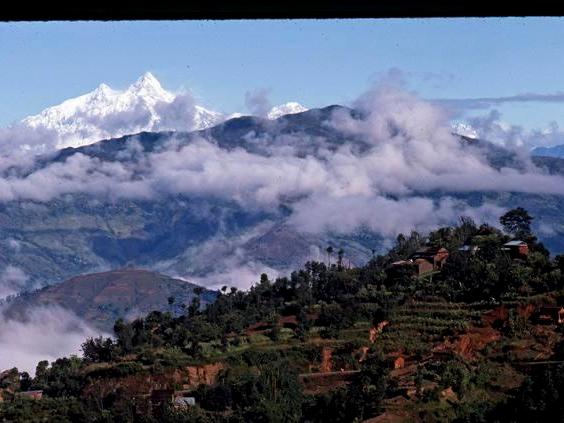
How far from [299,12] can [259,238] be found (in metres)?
190

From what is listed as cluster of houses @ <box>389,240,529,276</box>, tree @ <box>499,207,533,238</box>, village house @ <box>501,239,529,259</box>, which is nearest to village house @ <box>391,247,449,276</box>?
cluster of houses @ <box>389,240,529,276</box>

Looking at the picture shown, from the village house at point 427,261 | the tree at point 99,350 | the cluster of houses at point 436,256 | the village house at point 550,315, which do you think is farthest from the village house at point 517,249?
the tree at point 99,350

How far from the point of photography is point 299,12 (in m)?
1.57

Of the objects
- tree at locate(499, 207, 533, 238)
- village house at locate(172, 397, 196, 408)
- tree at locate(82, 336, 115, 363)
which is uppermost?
tree at locate(499, 207, 533, 238)

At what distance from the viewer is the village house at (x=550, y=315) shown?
2372cm

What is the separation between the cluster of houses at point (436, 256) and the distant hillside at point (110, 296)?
74.6 m

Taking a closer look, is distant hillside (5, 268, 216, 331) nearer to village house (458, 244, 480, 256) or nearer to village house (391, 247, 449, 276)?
village house (391, 247, 449, 276)

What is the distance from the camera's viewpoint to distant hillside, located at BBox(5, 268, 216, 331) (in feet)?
367

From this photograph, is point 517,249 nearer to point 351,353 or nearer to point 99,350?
point 351,353

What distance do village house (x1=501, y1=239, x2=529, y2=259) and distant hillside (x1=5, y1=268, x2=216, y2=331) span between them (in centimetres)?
7802

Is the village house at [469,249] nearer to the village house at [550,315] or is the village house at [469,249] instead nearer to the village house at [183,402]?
the village house at [550,315]

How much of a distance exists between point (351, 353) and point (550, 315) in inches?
209

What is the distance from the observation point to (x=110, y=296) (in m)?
121

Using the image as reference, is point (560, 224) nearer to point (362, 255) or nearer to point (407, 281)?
point (362, 255)
